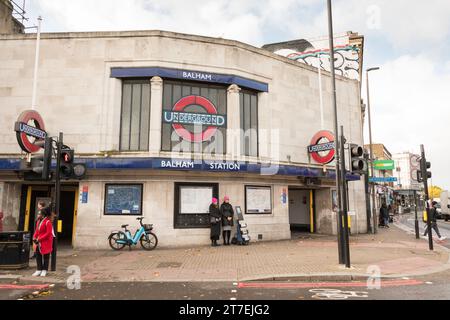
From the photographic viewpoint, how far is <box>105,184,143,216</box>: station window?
1335 centimetres

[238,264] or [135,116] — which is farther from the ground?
[135,116]

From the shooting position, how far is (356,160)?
9.42 metres

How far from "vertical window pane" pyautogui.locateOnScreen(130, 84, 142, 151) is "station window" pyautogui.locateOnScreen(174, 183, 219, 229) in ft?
8.06

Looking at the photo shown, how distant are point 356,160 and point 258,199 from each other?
6.40 m

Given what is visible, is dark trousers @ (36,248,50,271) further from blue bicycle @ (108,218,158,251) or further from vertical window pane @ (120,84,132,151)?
vertical window pane @ (120,84,132,151)

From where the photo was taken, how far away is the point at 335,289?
7.13m

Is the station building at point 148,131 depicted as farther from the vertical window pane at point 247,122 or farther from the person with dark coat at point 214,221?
the person with dark coat at point 214,221

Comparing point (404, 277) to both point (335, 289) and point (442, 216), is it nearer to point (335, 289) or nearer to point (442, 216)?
point (335, 289)

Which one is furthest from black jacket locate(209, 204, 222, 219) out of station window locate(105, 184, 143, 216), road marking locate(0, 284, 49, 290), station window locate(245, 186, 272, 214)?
road marking locate(0, 284, 49, 290)

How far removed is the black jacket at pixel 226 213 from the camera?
13672mm

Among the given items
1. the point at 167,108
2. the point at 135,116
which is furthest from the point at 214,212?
the point at 135,116

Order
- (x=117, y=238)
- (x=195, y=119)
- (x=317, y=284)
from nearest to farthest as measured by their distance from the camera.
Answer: (x=317, y=284), (x=117, y=238), (x=195, y=119)

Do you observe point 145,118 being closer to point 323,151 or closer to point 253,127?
point 253,127

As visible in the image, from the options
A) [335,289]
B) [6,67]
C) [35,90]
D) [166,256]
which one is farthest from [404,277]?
[6,67]
